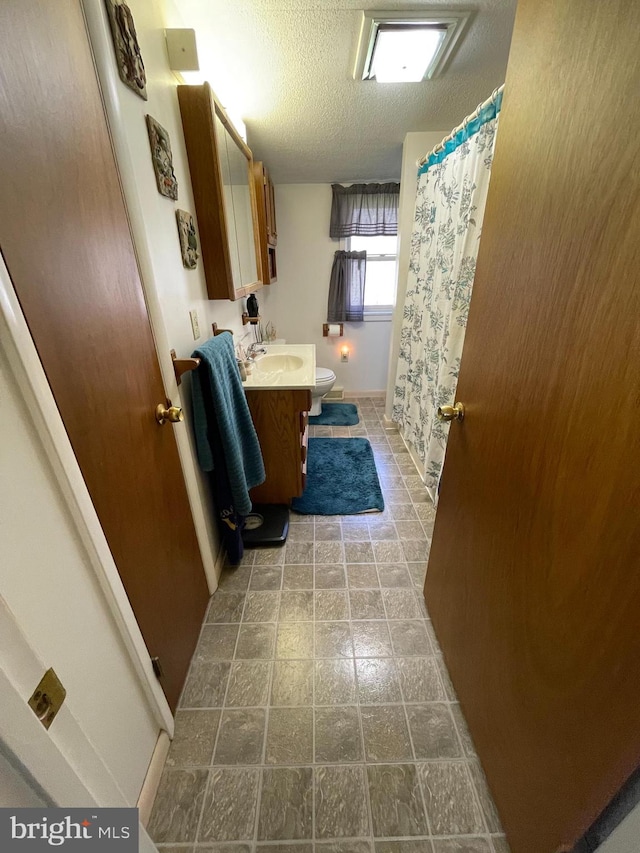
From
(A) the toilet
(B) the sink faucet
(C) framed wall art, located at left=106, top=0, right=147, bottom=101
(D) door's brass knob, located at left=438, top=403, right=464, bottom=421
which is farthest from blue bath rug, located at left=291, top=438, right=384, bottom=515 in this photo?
(C) framed wall art, located at left=106, top=0, right=147, bottom=101

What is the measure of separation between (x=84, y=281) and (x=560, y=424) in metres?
0.98

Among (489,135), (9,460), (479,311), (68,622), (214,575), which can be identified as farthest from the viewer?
(214,575)

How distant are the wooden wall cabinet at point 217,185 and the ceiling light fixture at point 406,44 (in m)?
0.62

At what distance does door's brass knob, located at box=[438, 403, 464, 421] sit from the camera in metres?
1.04

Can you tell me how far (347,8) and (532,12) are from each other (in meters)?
0.83

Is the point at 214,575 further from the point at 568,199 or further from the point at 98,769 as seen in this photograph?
the point at 568,199

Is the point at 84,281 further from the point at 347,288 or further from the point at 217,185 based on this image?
the point at 347,288

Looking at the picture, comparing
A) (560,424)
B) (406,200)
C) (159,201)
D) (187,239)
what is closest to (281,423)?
(187,239)

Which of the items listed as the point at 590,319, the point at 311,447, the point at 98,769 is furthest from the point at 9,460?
the point at 311,447

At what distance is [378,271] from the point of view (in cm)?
331

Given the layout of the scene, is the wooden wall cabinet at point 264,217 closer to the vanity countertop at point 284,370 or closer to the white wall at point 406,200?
the vanity countertop at point 284,370

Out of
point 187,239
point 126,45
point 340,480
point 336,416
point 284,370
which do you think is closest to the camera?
point 126,45

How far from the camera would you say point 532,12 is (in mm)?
642

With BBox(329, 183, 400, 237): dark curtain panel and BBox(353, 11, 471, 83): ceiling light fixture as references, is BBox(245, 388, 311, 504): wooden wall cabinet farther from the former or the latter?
BBox(329, 183, 400, 237): dark curtain panel
